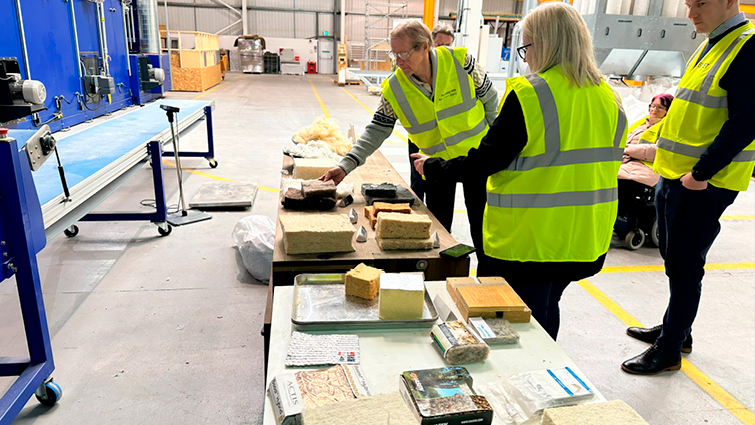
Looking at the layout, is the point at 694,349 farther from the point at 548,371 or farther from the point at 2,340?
the point at 2,340

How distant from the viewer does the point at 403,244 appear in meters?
2.18

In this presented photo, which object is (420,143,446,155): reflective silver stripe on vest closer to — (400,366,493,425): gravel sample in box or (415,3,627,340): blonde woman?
(415,3,627,340): blonde woman

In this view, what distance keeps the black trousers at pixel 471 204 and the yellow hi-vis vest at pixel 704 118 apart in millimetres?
930

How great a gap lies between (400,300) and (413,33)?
62.2 inches

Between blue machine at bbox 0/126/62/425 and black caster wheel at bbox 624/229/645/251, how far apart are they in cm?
461

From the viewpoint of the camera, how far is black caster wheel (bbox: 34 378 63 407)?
2354 millimetres

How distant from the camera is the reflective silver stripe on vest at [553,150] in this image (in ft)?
5.59

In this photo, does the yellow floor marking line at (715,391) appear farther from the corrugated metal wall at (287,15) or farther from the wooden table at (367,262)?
the corrugated metal wall at (287,15)

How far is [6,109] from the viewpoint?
270 centimetres

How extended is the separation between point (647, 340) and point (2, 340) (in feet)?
12.9

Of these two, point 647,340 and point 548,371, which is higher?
point 548,371

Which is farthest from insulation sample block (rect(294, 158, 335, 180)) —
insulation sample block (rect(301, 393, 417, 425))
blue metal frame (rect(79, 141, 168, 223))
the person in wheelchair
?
the person in wheelchair

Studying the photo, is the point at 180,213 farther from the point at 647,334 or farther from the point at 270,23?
the point at 270,23

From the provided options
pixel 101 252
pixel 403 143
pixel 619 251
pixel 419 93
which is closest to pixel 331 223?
pixel 419 93
